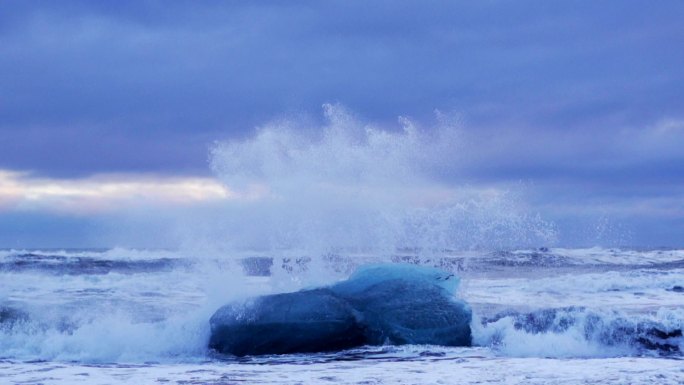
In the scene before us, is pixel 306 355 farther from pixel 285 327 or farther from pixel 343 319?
pixel 343 319

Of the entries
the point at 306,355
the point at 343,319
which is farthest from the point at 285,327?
the point at 343,319

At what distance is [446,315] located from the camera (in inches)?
418

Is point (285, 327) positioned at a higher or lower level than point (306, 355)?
higher

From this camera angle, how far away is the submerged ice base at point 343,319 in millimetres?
10133

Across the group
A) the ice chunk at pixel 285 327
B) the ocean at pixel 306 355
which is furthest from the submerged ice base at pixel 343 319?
the ocean at pixel 306 355

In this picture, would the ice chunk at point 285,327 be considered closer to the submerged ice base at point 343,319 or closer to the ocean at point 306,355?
the submerged ice base at point 343,319

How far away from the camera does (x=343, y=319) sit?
34.0 ft

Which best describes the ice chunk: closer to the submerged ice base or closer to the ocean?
the submerged ice base

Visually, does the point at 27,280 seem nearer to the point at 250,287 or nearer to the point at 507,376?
the point at 250,287

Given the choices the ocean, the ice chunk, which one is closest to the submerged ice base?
the ice chunk

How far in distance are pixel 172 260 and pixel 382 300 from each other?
27151mm

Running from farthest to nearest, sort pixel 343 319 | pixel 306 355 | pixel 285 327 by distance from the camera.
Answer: pixel 343 319 < pixel 285 327 < pixel 306 355

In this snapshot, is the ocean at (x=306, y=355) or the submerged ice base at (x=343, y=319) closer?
the ocean at (x=306, y=355)

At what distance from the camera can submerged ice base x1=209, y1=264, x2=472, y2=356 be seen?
→ 10.1 m
